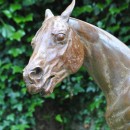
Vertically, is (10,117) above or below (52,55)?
above

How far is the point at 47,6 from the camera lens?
10.4ft

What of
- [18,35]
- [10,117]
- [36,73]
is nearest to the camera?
[36,73]

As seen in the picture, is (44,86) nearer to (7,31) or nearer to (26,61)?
(7,31)

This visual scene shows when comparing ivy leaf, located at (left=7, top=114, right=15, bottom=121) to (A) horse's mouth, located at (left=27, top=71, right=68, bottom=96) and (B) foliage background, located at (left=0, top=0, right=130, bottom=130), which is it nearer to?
(B) foliage background, located at (left=0, top=0, right=130, bottom=130)

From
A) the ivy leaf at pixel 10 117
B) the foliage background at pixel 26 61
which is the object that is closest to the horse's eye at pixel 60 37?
the foliage background at pixel 26 61

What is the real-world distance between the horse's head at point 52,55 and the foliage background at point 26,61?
145cm

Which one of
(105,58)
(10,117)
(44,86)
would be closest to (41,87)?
(44,86)

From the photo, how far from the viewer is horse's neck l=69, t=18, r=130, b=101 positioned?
1573mm

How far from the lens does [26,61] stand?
125 inches

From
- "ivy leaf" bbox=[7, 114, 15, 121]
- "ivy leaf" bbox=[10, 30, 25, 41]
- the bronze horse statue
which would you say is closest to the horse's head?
the bronze horse statue

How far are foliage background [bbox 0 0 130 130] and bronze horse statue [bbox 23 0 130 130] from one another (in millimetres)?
1337

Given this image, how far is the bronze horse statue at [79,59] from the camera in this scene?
1.44m

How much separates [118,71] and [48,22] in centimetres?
34

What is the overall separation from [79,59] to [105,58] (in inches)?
4.9
